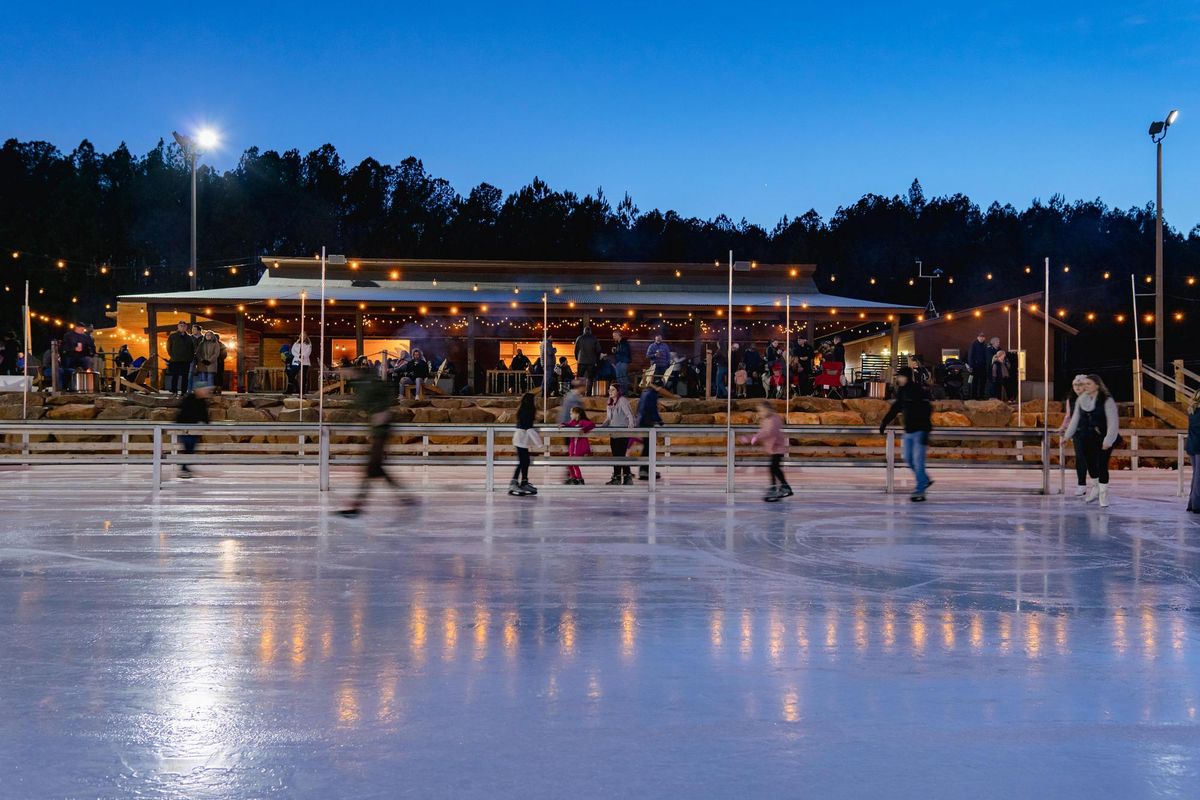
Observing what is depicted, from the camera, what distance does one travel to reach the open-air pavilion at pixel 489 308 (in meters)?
31.1

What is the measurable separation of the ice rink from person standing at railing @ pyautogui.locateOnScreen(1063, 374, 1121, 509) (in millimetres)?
3091

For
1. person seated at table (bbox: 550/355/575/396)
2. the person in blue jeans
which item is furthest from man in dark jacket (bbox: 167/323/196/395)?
the person in blue jeans

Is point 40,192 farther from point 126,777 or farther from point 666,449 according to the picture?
point 126,777

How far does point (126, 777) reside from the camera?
3.60m

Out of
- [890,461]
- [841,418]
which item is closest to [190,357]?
[841,418]

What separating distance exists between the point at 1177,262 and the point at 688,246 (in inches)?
1171

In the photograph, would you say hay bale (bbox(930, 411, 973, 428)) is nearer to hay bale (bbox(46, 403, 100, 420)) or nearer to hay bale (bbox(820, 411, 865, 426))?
hay bale (bbox(820, 411, 865, 426))

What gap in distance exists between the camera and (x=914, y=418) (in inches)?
566

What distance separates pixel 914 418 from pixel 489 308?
19.1 metres

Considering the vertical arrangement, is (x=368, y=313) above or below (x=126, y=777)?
above

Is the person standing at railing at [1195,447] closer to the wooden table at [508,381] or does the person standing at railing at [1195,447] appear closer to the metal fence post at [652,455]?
the metal fence post at [652,455]

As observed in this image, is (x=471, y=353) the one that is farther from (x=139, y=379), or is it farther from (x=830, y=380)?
(x=830, y=380)

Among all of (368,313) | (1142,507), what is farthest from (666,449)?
(368,313)

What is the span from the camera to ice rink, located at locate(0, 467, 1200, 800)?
146 inches
